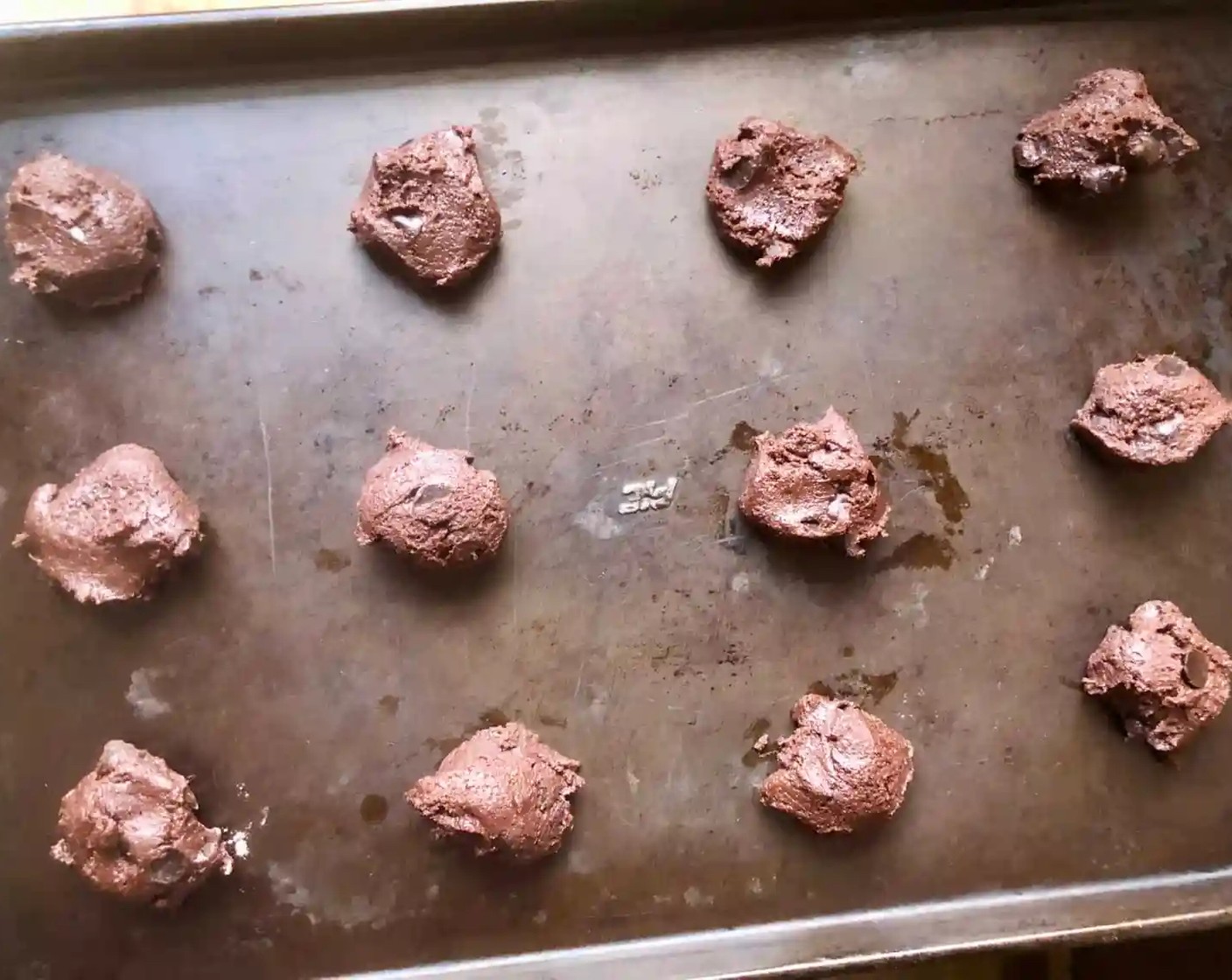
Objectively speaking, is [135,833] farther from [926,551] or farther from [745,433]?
[926,551]

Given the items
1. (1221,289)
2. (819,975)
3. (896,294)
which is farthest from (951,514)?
(819,975)

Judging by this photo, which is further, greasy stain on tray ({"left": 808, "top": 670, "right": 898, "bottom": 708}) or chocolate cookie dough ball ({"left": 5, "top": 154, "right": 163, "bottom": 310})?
greasy stain on tray ({"left": 808, "top": 670, "right": 898, "bottom": 708})

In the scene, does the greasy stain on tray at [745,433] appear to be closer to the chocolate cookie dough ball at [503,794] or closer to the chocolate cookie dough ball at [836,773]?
the chocolate cookie dough ball at [836,773]

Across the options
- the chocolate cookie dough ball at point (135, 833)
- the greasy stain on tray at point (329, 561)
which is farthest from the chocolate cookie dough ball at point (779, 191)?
the chocolate cookie dough ball at point (135, 833)

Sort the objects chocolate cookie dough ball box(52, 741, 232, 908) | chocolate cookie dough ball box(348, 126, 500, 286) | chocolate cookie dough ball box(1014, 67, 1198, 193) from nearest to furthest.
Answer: chocolate cookie dough ball box(52, 741, 232, 908) < chocolate cookie dough ball box(348, 126, 500, 286) < chocolate cookie dough ball box(1014, 67, 1198, 193)

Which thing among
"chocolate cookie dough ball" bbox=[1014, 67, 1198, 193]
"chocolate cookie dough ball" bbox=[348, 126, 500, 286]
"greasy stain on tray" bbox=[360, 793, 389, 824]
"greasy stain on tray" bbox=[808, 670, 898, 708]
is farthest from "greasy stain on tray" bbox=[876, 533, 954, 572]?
"greasy stain on tray" bbox=[360, 793, 389, 824]

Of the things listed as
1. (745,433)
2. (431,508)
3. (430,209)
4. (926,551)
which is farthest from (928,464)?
(430,209)

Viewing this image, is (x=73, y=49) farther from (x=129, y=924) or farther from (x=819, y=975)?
(x=819, y=975)

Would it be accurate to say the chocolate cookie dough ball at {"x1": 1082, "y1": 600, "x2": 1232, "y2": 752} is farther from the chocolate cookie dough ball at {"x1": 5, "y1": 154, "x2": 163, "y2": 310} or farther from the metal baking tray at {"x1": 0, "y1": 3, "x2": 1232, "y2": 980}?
the chocolate cookie dough ball at {"x1": 5, "y1": 154, "x2": 163, "y2": 310}

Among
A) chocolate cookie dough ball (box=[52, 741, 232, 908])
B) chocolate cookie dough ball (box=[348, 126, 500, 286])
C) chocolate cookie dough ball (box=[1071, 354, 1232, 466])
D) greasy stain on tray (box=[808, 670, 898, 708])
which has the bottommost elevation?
chocolate cookie dough ball (box=[52, 741, 232, 908])
